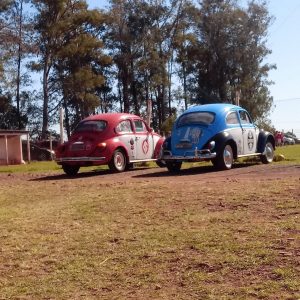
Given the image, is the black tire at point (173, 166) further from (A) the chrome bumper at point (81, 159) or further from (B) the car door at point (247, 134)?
(B) the car door at point (247, 134)

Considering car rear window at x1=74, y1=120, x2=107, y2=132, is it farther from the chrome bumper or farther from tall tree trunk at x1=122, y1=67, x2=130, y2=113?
tall tree trunk at x1=122, y1=67, x2=130, y2=113

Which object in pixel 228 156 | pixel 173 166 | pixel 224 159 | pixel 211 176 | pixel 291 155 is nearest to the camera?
pixel 211 176

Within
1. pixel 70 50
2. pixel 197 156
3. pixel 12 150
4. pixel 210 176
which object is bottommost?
pixel 210 176

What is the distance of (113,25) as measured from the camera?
4841cm

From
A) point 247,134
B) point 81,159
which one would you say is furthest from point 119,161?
point 247,134

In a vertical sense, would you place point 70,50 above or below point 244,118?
above

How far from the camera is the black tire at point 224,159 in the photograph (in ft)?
47.2

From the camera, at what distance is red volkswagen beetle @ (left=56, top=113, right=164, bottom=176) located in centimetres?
1537

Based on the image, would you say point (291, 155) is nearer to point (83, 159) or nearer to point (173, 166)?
point (173, 166)

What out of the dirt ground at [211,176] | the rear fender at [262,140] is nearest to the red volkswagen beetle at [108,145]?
the dirt ground at [211,176]

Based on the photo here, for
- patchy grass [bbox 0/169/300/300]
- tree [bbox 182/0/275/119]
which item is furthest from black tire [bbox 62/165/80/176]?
tree [bbox 182/0/275/119]

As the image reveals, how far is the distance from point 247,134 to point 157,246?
1050 centimetres

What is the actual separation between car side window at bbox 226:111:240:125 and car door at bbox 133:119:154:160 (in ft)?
9.32

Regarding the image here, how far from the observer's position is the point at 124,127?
16391 millimetres
